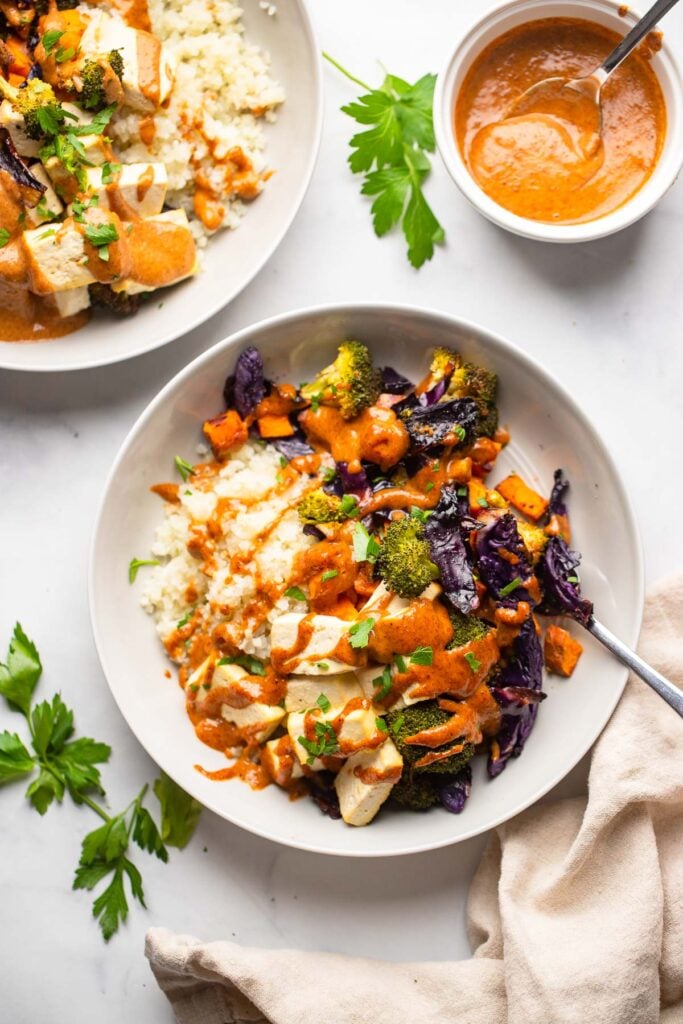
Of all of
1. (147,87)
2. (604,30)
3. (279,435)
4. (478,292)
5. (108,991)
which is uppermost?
(604,30)

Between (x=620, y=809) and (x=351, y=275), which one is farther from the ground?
(x=351, y=275)

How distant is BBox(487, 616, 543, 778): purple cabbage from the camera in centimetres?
357

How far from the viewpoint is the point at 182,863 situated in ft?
13.0

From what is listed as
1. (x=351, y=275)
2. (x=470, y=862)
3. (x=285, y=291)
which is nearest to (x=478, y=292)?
(x=351, y=275)

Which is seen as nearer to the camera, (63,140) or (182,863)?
(63,140)

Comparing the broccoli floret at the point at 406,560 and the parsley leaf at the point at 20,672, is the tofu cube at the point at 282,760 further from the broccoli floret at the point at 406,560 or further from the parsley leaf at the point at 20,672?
the parsley leaf at the point at 20,672

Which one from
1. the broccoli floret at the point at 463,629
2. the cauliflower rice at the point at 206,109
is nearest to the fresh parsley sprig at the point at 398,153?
the cauliflower rice at the point at 206,109

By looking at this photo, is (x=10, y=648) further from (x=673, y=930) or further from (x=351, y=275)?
(x=673, y=930)

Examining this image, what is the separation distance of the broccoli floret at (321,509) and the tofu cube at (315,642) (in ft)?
1.35

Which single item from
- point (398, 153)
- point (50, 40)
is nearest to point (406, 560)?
point (398, 153)

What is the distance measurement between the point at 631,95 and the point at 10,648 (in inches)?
141

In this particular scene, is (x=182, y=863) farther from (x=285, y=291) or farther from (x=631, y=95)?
(x=631, y=95)

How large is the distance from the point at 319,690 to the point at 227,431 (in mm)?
1151

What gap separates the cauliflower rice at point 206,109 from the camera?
12.2ft
